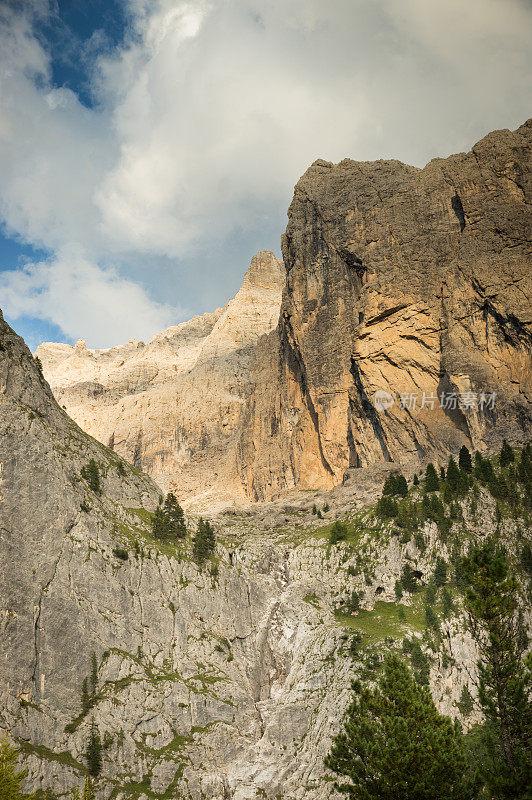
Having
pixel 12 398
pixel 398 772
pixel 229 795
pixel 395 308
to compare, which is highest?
pixel 395 308

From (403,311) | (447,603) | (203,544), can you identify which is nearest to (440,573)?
(447,603)

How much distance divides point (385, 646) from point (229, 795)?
2818 cm

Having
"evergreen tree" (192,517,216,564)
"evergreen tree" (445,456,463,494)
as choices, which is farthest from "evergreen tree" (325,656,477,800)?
"evergreen tree" (192,517,216,564)

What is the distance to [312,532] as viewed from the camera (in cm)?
12744

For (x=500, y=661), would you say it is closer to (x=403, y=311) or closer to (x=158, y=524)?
(x=158, y=524)

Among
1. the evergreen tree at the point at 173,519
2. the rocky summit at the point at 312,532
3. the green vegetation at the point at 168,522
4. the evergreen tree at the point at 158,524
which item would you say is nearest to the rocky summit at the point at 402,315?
the rocky summit at the point at 312,532

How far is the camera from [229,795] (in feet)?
263

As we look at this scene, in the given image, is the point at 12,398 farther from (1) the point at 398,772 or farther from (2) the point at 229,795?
(1) the point at 398,772

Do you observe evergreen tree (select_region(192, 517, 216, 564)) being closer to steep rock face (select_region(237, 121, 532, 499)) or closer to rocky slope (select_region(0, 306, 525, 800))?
rocky slope (select_region(0, 306, 525, 800))

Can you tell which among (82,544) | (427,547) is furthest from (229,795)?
(427,547)

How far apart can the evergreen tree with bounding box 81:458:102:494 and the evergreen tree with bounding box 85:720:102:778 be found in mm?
40740

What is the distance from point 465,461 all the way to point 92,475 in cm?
6737

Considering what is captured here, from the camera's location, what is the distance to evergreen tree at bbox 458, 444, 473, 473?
370ft

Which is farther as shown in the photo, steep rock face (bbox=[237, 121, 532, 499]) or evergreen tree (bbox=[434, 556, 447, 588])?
steep rock face (bbox=[237, 121, 532, 499])
